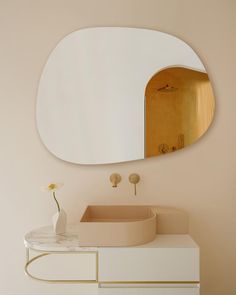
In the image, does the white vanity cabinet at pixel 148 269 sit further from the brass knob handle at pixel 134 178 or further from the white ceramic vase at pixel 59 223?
the brass knob handle at pixel 134 178

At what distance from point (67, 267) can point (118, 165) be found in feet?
2.51

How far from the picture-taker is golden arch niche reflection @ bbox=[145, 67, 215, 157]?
2.32 metres

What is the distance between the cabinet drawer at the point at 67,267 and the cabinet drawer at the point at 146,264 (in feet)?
1.63

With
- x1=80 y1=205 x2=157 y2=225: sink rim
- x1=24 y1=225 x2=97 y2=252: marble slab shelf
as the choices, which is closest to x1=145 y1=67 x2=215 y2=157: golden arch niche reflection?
x1=80 y1=205 x2=157 y2=225: sink rim

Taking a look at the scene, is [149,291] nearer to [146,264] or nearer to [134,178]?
[146,264]

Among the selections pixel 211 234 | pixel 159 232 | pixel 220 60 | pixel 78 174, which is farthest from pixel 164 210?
pixel 220 60

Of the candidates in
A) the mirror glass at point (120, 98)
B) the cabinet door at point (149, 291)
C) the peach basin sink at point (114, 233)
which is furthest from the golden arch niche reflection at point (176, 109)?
the cabinet door at point (149, 291)

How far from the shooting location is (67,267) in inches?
93.0

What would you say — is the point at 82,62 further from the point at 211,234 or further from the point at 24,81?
the point at 211,234

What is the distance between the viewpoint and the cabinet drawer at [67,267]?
235 cm

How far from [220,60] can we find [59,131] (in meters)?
1.17

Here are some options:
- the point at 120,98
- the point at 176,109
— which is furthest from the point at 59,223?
the point at 176,109

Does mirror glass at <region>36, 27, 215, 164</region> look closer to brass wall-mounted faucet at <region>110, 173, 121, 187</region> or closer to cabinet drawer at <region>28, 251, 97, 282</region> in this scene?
brass wall-mounted faucet at <region>110, 173, 121, 187</region>

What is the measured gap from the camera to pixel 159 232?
2145 mm
